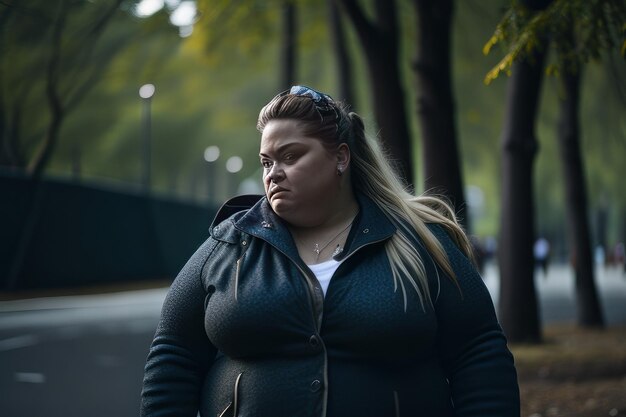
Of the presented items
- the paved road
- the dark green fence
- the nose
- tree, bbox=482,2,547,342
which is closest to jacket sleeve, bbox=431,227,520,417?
the nose

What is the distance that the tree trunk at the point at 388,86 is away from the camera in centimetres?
1140

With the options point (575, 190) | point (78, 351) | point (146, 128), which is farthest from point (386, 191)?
point (146, 128)

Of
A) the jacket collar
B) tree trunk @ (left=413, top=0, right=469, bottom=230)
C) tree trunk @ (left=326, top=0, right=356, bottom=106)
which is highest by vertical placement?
tree trunk @ (left=326, top=0, right=356, bottom=106)

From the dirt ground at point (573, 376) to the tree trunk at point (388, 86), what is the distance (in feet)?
7.56

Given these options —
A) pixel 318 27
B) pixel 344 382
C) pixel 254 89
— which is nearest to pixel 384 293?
pixel 344 382

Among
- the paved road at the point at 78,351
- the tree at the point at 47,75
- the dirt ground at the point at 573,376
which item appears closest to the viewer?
the dirt ground at the point at 573,376

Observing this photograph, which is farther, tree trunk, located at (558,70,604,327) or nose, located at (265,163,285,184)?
tree trunk, located at (558,70,604,327)

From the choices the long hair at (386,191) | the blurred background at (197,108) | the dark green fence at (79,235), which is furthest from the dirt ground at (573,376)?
the dark green fence at (79,235)

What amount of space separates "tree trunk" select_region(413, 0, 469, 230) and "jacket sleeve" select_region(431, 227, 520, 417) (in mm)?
8025

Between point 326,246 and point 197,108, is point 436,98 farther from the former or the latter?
point 197,108

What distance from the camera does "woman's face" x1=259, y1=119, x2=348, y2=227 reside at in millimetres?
3037

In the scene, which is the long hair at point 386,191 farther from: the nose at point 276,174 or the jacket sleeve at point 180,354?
the jacket sleeve at point 180,354

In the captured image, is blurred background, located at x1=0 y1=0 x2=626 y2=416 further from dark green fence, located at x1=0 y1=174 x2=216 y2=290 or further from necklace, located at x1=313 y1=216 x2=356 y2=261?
necklace, located at x1=313 y1=216 x2=356 y2=261

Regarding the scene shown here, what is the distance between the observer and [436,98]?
440 inches
